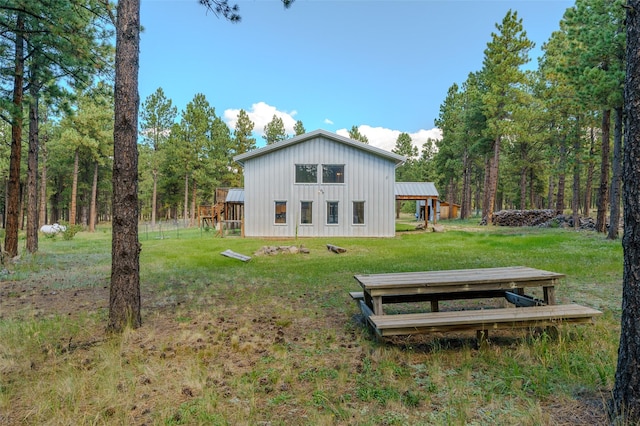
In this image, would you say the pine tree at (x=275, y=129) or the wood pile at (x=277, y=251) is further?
the pine tree at (x=275, y=129)


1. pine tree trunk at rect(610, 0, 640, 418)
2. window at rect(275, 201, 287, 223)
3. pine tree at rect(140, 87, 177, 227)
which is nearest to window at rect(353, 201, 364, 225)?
window at rect(275, 201, 287, 223)

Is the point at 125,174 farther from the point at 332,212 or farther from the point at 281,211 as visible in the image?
the point at 332,212

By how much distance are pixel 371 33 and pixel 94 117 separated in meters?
24.1

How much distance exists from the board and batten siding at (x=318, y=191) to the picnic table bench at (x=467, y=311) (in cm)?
1427

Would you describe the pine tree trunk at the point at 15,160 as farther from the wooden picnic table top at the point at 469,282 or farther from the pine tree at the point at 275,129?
the pine tree at the point at 275,129

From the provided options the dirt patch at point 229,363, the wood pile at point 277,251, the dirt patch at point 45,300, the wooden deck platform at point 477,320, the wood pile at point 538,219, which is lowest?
the dirt patch at point 45,300

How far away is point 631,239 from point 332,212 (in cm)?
1662

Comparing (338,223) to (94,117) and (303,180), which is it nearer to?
(303,180)

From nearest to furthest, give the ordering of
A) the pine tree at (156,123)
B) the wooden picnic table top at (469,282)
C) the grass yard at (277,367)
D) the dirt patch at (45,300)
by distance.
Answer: the grass yard at (277,367) < the wooden picnic table top at (469,282) < the dirt patch at (45,300) < the pine tree at (156,123)

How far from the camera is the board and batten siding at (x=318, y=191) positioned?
730 inches

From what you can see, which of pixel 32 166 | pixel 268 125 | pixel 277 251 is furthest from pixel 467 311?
pixel 268 125

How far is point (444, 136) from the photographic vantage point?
37.4 metres

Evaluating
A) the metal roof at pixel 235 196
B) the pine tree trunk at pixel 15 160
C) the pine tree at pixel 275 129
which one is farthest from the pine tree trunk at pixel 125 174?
the pine tree at pixel 275 129

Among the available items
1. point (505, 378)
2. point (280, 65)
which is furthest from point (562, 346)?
point (280, 65)
